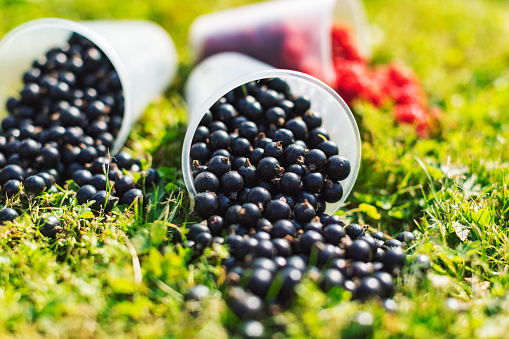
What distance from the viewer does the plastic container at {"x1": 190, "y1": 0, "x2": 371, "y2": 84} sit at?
3.21m

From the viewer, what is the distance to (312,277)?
152 cm

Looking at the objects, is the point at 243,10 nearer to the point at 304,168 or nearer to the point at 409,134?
the point at 409,134

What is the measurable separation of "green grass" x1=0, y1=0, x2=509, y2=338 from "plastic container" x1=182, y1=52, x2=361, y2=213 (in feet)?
0.70

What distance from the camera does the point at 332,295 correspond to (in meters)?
1.52

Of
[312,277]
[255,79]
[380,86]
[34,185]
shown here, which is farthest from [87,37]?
[380,86]

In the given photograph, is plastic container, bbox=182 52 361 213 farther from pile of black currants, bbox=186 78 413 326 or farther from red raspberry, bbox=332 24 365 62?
red raspberry, bbox=332 24 365 62

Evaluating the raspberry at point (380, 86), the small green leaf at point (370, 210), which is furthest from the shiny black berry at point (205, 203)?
the raspberry at point (380, 86)

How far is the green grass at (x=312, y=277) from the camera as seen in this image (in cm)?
146

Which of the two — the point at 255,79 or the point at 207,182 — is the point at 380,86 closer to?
the point at 255,79

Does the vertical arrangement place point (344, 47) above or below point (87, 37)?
below

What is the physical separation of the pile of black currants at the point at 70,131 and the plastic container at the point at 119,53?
9cm

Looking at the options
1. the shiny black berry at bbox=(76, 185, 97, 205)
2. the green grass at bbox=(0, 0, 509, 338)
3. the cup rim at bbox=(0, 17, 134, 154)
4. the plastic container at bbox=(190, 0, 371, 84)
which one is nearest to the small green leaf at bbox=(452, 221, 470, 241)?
the green grass at bbox=(0, 0, 509, 338)

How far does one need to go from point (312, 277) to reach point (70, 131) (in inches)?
70.8

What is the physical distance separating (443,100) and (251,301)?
9.30 ft
